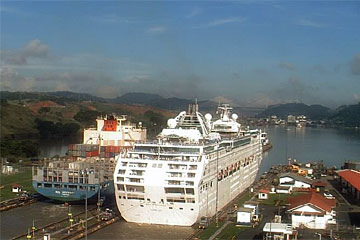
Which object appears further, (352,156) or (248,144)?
(352,156)

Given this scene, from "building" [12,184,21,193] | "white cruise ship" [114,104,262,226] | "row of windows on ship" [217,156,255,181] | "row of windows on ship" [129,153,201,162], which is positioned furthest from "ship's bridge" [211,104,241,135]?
"building" [12,184,21,193]

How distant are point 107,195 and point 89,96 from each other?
129 meters

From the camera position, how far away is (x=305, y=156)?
50.9 metres

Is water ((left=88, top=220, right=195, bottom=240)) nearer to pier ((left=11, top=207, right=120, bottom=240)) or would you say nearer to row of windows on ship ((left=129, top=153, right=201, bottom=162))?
pier ((left=11, top=207, right=120, bottom=240))

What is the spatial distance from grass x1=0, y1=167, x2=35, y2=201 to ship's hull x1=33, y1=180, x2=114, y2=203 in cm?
235

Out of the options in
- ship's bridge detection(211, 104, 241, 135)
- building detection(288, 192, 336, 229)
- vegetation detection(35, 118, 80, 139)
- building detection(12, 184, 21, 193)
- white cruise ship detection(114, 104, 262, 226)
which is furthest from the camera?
vegetation detection(35, 118, 80, 139)

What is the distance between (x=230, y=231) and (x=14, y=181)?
635 inches

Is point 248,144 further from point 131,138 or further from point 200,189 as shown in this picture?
point 200,189

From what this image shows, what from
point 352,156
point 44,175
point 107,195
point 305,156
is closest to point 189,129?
point 107,195

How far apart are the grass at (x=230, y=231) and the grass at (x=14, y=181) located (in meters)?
11.4

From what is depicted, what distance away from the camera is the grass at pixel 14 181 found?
24.0 meters

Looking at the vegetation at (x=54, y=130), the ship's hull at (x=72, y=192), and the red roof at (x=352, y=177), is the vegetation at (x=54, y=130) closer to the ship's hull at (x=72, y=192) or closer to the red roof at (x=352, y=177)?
the ship's hull at (x=72, y=192)

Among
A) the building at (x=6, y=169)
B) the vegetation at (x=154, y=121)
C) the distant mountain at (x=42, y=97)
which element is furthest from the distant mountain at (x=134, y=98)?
the building at (x=6, y=169)

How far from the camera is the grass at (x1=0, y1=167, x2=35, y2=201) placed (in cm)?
2402
